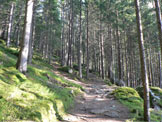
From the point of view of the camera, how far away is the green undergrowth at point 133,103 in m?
6.04

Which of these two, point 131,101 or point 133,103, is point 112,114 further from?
point 131,101

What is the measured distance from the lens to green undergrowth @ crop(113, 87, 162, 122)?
19.8 ft

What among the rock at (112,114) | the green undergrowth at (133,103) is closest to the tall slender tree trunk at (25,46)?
the rock at (112,114)

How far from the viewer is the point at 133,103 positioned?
25.1 feet

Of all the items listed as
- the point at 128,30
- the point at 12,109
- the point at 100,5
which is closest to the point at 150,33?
the point at 128,30

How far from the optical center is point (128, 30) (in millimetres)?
23797

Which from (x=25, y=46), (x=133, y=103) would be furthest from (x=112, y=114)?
(x=25, y=46)

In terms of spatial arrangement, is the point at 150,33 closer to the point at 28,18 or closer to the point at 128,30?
the point at 128,30

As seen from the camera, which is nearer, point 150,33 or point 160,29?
point 160,29

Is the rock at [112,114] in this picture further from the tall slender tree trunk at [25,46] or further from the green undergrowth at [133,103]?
the tall slender tree trunk at [25,46]

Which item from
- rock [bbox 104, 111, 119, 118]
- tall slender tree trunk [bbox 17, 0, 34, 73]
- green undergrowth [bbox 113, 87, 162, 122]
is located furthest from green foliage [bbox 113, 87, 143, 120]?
tall slender tree trunk [bbox 17, 0, 34, 73]

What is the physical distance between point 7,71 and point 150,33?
24.2m

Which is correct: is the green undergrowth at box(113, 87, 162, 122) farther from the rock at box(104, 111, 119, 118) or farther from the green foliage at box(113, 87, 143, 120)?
the rock at box(104, 111, 119, 118)

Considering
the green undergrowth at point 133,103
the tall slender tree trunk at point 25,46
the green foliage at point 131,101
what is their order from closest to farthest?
the green undergrowth at point 133,103, the green foliage at point 131,101, the tall slender tree trunk at point 25,46
